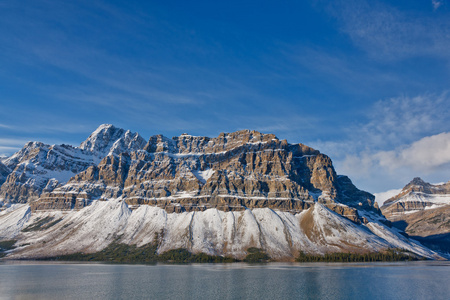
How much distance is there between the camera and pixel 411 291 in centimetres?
13012

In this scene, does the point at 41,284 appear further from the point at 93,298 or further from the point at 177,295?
the point at 177,295

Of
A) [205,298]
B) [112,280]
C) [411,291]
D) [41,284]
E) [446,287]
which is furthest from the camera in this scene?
[112,280]

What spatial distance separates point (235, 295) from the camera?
121000 millimetres

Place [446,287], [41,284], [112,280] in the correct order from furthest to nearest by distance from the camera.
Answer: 1. [112,280]
2. [41,284]
3. [446,287]

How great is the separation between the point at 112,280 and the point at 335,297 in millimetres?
94985

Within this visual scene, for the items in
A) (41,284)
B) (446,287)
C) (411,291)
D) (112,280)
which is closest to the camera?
(411,291)

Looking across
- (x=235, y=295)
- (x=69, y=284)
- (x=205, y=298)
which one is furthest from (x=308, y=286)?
(x=69, y=284)

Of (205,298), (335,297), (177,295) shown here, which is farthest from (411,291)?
(177,295)

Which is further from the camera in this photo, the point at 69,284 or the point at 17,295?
the point at 69,284

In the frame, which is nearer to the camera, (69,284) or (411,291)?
(411,291)

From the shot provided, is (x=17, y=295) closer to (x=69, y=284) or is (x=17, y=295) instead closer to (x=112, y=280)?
(x=69, y=284)

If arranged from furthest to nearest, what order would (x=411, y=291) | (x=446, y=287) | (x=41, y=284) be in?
(x=41, y=284)
(x=446, y=287)
(x=411, y=291)

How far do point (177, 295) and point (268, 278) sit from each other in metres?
57.6

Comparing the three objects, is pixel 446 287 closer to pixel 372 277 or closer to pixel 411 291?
pixel 411 291
